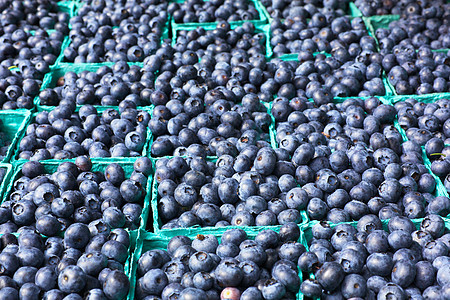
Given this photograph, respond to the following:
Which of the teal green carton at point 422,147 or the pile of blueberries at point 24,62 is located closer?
the teal green carton at point 422,147

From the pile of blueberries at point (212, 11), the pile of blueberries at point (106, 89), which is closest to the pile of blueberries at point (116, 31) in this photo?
the pile of blueberries at point (212, 11)

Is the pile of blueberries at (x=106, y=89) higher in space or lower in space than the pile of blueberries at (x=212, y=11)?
lower

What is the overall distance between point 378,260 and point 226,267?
57 cm

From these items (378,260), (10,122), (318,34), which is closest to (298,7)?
(318,34)

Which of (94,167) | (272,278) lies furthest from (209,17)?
(272,278)

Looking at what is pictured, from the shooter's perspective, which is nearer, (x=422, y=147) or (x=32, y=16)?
(x=422, y=147)

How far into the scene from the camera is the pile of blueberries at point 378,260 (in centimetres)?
162

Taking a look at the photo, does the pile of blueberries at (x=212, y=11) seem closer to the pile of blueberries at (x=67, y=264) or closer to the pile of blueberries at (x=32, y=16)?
the pile of blueberries at (x=32, y=16)

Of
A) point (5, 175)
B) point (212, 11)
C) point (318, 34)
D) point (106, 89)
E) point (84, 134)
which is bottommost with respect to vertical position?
point (5, 175)

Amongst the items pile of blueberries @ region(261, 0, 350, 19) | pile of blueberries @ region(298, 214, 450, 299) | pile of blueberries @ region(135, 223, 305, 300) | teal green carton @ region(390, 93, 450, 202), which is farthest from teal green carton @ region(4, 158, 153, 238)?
pile of blueberries @ region(261, 0, 350, 19)

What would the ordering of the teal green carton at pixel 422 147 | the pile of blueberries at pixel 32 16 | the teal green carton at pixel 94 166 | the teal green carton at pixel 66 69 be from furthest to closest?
the pile of blueberries at pixel 32 16, the teal green carton at pixel 66 69, the teal green carton at pixel 94 166, the teal green carton at pixel 422 147

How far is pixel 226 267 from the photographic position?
1636 millimetres

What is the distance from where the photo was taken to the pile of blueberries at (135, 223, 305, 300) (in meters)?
1.61

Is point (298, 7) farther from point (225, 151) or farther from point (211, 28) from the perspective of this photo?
point (225, 151)
